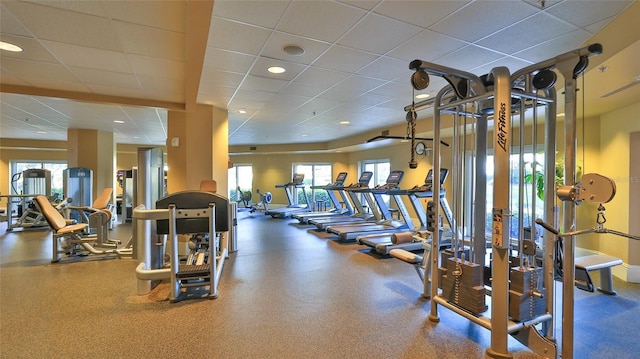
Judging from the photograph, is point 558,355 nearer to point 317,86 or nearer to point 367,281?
point 367,281

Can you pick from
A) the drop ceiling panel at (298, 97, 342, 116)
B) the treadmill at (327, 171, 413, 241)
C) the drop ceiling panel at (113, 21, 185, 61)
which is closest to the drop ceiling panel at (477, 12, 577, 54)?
the drop ceiling panel at (298, 97, 342, 116)

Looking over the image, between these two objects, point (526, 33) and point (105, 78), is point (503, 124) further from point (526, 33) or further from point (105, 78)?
point (105, 78)

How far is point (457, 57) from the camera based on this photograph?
3.21 metres

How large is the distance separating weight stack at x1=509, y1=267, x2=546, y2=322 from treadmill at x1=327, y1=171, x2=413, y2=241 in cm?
341

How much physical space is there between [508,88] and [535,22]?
975 mm

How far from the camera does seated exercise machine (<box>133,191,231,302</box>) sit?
3082mm

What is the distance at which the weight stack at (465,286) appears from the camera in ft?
7.52

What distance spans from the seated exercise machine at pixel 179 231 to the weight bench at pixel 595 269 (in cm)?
359

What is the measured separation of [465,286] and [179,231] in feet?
9.19

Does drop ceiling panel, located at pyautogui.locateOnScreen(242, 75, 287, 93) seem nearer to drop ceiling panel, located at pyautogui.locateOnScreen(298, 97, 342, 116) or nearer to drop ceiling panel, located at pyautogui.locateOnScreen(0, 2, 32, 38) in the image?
drop ceiling panel, located at pyautogui.locateOnScreen(298, 97, 342, 116)

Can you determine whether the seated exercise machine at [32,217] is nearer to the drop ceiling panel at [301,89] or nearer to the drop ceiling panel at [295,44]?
the drop ceiling panel at [301,89]

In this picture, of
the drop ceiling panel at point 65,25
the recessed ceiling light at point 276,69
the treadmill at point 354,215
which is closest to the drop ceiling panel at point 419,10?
the recessed ceiling light at point 276,69

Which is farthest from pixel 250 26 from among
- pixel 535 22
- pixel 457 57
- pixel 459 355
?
pixel 459 355

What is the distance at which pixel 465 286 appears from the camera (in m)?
2.38
